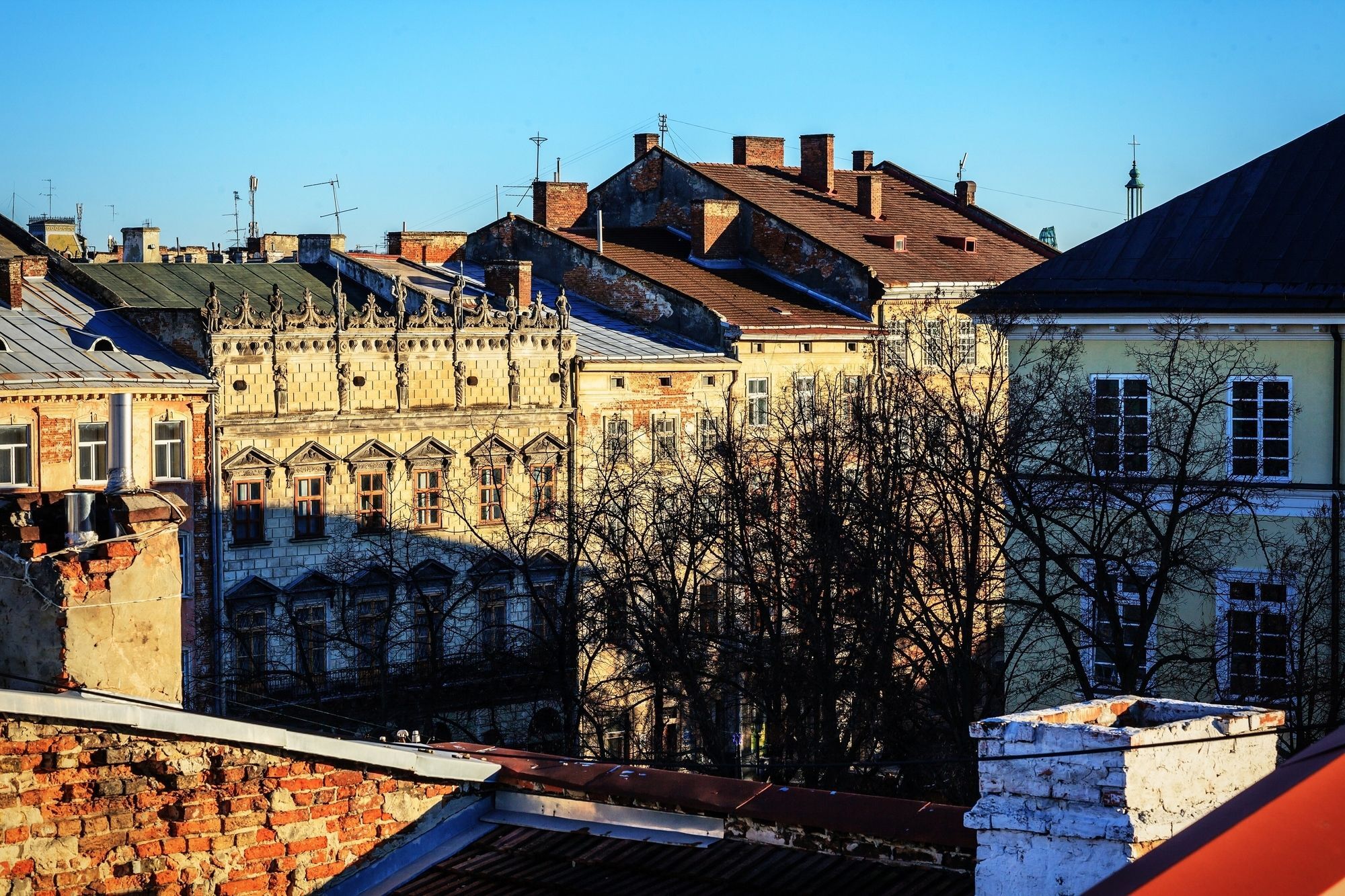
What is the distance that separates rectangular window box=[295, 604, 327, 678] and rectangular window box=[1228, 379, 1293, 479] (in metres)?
18.9

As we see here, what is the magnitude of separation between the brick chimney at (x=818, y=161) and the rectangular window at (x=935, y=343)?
909 centimetres

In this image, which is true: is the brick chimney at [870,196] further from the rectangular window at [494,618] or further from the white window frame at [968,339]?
the rectangular window at [494,618]

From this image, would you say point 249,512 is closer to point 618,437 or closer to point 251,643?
point 251,643

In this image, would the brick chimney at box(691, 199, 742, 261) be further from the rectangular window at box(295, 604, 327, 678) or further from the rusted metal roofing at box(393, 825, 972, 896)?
the rusted metal roofing at box(393, 825, 972, 896)

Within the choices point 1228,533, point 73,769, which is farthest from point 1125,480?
point 73,769

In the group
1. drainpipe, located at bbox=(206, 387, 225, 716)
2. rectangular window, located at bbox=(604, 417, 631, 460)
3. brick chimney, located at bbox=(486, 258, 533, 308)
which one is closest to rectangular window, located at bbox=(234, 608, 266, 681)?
drainpipe, located at bbox=(206, 387, 225, 716)

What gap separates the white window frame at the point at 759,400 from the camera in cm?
4569

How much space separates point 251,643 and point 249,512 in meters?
2.64

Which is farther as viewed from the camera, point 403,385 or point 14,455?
point 403,385

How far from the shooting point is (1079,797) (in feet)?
30.2

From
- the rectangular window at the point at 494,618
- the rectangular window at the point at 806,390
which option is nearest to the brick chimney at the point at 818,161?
the rectangular window at the point at 806,390

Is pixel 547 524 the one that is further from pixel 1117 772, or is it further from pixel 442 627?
pixel 1117 772

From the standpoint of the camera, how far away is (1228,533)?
86.0 feet

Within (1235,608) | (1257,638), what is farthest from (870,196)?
(1257,638)
